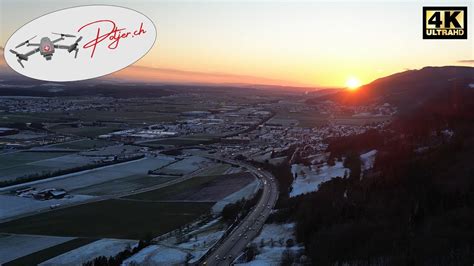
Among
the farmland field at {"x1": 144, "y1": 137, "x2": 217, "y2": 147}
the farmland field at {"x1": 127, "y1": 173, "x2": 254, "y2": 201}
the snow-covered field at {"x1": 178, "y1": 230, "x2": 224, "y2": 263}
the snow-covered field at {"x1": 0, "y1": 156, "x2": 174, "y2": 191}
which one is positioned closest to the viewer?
the snow-covered field at {"x1": 178, "y1": 230, "x2": 224, "y2": 263}

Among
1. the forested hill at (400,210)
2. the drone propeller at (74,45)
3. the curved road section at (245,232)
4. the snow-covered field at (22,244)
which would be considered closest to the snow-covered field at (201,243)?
the curved road section at (245,232)

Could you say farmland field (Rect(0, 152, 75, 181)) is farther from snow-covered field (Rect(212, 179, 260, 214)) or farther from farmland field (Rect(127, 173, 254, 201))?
snow-covered field (Rect(212, 179, 260, 214))

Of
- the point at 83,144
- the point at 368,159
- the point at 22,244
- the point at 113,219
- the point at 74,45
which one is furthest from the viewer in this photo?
the point at 83,144

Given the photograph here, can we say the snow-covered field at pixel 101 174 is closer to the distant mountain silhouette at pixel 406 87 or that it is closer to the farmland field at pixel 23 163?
the farmland field at pixel 23 163

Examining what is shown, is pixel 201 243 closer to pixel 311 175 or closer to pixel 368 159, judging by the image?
pixel 311 175

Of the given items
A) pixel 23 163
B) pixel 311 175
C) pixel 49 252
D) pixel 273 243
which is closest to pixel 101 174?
pixel 23 163

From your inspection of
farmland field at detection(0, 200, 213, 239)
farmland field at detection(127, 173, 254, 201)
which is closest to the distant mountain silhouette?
farmland field at detection(127, 173, 254, 201)

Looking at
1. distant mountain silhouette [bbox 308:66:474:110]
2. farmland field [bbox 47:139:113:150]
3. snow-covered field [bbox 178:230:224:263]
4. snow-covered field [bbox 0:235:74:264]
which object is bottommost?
snow-covered field [bbox 178:230:224:263]
